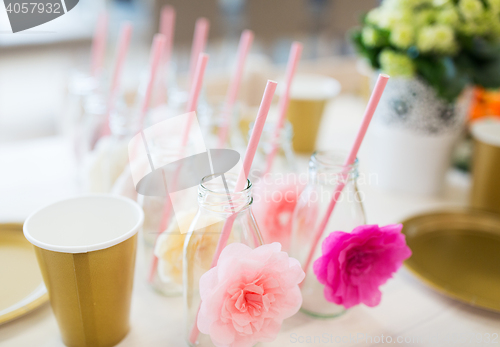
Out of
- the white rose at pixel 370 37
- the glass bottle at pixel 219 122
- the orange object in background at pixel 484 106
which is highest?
the white rose at pixel 370 37

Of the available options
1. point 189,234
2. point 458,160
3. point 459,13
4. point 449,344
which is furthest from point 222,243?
point 458,160

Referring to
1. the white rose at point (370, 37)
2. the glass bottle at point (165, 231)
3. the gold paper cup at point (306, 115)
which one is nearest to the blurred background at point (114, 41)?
the gold paper cup at point (306, 115)

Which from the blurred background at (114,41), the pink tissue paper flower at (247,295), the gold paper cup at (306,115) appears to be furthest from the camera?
the blurred background at (114,41)

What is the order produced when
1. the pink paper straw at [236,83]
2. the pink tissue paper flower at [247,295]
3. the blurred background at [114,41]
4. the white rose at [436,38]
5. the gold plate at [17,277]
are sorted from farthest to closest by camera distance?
1. the blurred background at [114,41]
2. the white rose at [436,38]
3. the pink paper straw at [236,83]
4. the gold plate at [17,277]
5. the pink tissue paper flower at [247,295]

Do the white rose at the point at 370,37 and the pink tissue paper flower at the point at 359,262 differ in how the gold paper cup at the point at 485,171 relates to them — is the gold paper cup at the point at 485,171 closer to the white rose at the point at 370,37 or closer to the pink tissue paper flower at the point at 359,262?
the white rose at the point at 370,37

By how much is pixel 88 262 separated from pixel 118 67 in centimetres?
37

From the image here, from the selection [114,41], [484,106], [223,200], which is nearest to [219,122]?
[223,200]

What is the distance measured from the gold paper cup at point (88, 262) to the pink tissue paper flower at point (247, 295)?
0.09 meters

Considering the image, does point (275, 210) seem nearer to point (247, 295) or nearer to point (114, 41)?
point (247, 295)

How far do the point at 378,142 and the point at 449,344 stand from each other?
414mm

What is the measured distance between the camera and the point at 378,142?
0.79 m

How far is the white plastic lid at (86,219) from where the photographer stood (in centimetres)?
43

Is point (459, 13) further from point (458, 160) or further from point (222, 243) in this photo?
point (222, 243)

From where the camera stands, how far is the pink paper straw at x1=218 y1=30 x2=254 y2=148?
21.9 inches
